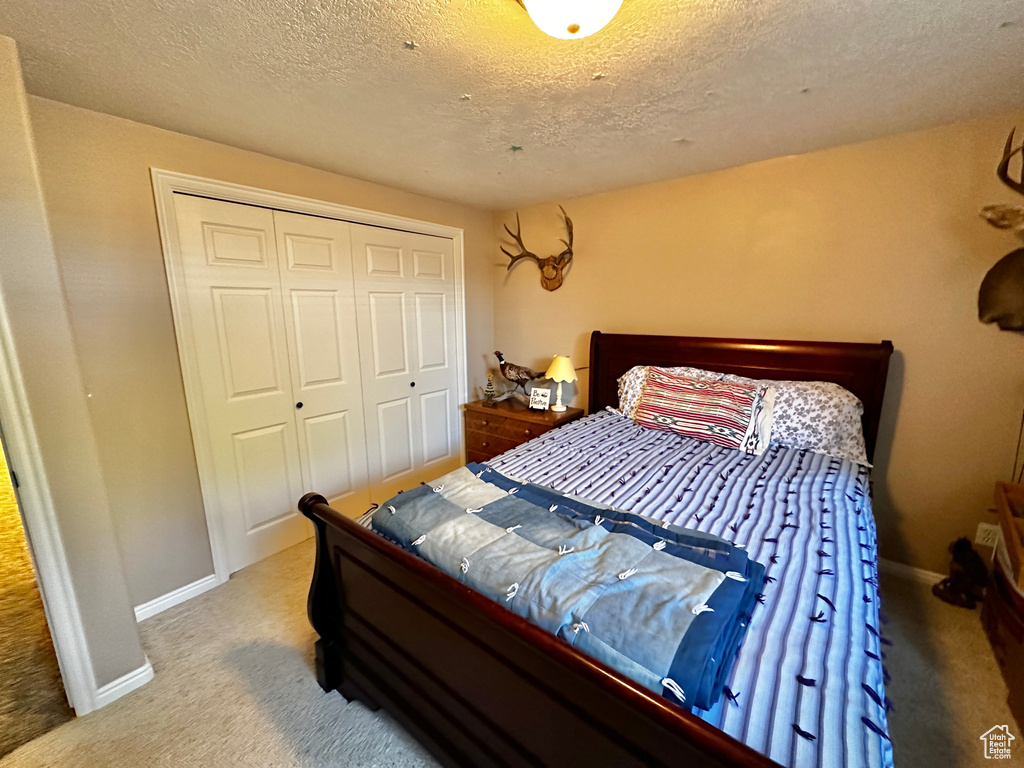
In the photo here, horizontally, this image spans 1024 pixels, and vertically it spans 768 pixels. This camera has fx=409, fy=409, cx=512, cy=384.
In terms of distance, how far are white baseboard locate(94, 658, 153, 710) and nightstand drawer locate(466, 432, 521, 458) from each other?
2.15 m

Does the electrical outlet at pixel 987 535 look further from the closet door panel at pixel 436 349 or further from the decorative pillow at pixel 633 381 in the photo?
the closet door panel at pixel 436 349

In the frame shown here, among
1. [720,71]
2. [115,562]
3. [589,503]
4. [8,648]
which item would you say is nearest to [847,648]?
[589,503]

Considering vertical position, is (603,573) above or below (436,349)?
below

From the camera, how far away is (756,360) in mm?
2393

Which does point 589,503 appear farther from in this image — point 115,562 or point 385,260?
point 385,260

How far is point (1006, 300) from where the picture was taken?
181 centimetres

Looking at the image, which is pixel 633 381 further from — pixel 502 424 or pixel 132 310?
pixel 132 310

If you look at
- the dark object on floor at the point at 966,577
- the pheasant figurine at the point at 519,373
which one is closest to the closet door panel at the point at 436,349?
the pheasant figurine at the point at 519,373

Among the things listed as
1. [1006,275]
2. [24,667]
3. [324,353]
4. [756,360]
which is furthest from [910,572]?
[24,667]

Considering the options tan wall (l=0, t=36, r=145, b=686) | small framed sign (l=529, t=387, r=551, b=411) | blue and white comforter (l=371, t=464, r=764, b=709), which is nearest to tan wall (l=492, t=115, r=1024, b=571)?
small framed sign (l=529, t=387, r=551, b=411)

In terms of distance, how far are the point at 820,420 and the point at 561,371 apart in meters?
1.51

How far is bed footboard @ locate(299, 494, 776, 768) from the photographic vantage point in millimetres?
733

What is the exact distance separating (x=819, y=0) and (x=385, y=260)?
7.91 ft

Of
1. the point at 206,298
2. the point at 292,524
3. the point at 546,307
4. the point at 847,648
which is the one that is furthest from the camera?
the point at 546,307
